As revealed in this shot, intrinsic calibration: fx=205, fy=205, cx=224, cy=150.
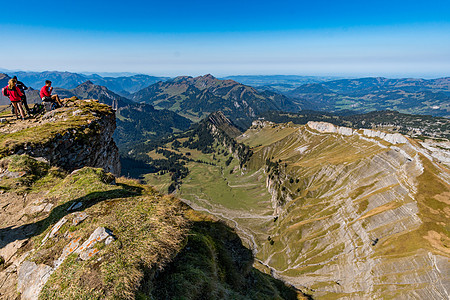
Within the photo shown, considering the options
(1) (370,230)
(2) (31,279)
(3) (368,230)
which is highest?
(2) (31,279)

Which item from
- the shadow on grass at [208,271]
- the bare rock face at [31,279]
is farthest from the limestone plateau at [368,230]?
the bare rock face at [31,279]

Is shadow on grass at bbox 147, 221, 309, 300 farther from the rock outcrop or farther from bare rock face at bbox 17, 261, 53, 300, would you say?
the rock outcrop

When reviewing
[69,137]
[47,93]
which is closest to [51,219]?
[69,137]

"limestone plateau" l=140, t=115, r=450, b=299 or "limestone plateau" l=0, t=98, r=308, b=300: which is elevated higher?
"limestone plateau" l=0, t=98, r=308, b=300

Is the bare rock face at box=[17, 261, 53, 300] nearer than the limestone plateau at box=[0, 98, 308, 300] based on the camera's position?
No

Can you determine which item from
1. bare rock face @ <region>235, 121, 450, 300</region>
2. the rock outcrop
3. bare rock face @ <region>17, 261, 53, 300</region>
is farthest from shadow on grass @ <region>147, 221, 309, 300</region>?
bare rock face @ <region>235, 121, 450, 300</region>

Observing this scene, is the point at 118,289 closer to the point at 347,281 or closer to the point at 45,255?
the point at 45,255

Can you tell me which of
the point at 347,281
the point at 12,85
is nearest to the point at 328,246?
the point at 347,281

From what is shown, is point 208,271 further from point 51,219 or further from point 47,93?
point 47,93
